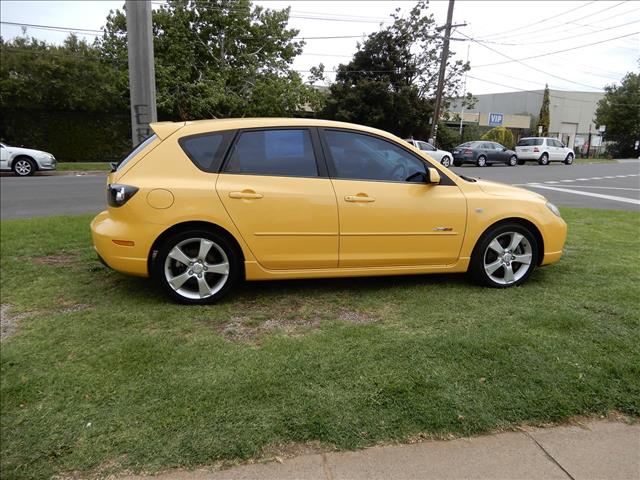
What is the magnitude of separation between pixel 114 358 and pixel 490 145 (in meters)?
26.6

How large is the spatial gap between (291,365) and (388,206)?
6.02 ft

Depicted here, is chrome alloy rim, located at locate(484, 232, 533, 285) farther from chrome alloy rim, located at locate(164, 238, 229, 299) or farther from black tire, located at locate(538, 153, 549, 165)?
black tire, located at locate(538, 153, 549, 165)

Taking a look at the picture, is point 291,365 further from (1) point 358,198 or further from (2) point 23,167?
(2) point 23,167

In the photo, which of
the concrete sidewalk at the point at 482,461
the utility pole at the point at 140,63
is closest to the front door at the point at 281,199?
the concrete sidewalk at the point at 482,461

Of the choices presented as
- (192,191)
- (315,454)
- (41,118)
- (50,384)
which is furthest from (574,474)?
(41,118)

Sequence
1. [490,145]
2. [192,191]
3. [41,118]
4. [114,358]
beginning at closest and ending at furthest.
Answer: [114,358] < [192,191] < [41,118] < [490,145]

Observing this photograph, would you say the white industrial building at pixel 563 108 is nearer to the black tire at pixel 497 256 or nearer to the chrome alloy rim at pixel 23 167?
the chrome alloy rim at pixel 23 167

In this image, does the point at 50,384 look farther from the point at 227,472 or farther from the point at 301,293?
the point at 301,293

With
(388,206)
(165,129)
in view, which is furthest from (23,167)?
(388,206)

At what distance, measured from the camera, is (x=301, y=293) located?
464 centimetres

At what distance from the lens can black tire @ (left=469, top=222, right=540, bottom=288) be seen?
4734mm

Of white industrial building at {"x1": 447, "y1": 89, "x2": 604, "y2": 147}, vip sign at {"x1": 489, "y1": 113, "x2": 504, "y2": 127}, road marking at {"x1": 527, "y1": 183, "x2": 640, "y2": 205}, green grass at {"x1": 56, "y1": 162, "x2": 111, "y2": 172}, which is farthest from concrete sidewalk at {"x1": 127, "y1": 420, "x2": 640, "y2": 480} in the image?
white industrial building at {"x1": 447, "y1": 89, "x2": 604, "y2": 147}

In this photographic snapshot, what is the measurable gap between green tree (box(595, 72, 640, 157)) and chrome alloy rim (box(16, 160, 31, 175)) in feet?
149

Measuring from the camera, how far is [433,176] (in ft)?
14.8
